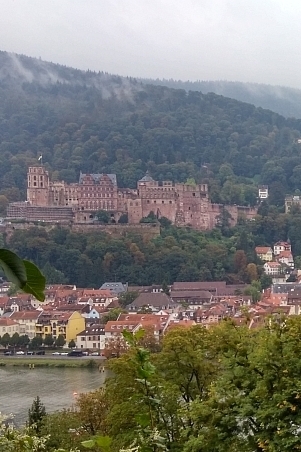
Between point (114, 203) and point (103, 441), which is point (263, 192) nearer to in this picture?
point (114, 203)

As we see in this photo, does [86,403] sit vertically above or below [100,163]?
below

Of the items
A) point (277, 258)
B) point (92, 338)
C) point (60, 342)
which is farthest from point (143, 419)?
point (277, 258)

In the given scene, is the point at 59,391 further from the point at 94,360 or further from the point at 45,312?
the point at 45,312

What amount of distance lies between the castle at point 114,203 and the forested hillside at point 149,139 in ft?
7.53

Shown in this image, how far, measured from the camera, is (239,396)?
165 inches

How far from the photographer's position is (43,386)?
46.4 feet

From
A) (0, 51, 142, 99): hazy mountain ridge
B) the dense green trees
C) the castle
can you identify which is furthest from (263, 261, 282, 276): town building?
(0, 51, 142, 99): hazy mountain ridge

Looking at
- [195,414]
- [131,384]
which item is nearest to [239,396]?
[195,414]

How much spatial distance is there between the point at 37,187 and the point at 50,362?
55.7 feet

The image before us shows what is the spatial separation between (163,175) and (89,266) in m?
13.5

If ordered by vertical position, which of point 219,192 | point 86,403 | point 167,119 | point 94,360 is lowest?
point 94,360

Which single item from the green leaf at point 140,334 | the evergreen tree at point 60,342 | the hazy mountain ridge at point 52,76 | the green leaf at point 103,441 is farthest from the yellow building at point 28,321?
the hazy mountain ridge at point 52,76

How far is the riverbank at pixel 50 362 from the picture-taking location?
16781mm

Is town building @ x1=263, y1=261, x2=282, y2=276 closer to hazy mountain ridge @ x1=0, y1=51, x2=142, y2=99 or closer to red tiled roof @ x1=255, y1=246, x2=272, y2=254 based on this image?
red tiled roof @ x1=255, y1=246, x2=272, y2=254
